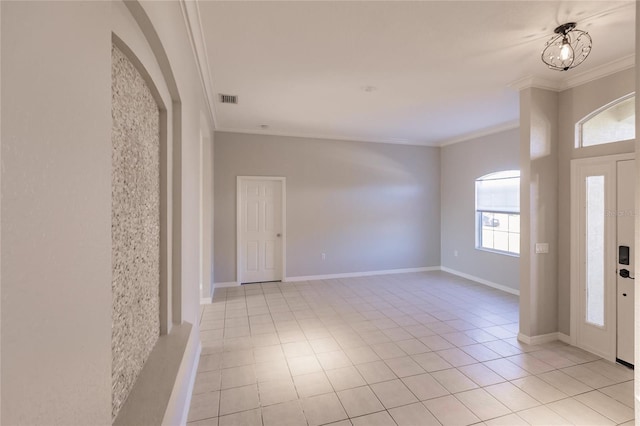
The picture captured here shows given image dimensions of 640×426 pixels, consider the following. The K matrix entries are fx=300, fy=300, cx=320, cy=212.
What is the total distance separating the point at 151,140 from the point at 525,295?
12.4 ft

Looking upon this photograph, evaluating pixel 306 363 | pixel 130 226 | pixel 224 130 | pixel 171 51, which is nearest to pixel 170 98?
pixel 171 51

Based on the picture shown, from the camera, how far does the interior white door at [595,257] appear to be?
9.42 ft

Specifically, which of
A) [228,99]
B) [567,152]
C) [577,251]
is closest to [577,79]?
[567,152]

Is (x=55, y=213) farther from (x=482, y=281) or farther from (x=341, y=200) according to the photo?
(x=482, y=281)

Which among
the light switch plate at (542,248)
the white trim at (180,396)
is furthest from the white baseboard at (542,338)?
the white trim at (180,396)

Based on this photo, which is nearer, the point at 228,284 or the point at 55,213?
the point at 55,213

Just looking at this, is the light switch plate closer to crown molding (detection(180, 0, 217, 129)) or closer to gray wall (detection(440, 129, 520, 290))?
gray wall (detection(440, 129, 520, 290))

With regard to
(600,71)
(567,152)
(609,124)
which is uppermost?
(600,71)

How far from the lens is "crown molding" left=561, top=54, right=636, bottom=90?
8.83 feet

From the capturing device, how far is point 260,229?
5691 mm

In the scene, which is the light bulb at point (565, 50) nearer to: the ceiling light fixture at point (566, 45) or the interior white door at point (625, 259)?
the ceiling light fixture at point (566, 45)

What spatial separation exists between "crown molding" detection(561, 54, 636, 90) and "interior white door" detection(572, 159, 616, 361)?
82 cm

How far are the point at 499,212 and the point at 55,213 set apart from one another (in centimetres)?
604

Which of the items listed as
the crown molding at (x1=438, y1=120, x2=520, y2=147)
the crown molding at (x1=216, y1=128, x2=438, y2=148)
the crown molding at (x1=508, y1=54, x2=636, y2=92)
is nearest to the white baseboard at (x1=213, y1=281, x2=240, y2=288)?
the crown molding at (x1=216, y1=128, x2=438, y2=148)
